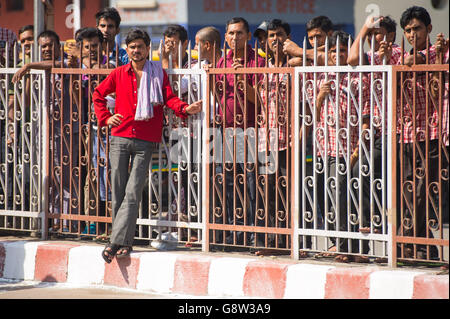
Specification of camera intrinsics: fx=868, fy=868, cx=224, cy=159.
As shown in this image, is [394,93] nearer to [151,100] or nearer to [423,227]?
[423,227]

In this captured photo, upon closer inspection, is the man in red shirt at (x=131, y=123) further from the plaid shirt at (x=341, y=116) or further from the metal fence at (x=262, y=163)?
the plaid shirt at (x=341, y=116)

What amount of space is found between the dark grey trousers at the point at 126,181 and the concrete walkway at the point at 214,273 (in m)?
0.24

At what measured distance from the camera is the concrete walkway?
5.84m

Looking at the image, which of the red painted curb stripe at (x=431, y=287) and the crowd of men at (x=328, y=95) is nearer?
the red painted curb stripe at (x=431, y=287)

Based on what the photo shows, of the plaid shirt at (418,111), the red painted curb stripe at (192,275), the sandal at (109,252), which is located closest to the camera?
the plaid shirt at (418,111)

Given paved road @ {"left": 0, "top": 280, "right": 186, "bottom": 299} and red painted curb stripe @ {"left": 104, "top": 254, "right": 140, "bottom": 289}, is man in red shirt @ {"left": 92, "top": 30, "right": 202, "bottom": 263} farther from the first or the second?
paved road @ {"left": 0, "top": 280, "right": 186, "bottom": 299}

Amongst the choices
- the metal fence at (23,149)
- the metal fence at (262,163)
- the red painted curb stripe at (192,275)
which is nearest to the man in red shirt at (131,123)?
the metal fence at (262,163)

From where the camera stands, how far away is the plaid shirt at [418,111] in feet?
20.1

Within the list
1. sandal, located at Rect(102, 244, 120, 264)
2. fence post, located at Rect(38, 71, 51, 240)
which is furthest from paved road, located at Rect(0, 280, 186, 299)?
fence post, located at Rect(38, 71, 51, 240)

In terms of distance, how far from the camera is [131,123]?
6891 millimetres

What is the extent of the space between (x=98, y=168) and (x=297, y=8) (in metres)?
6.17

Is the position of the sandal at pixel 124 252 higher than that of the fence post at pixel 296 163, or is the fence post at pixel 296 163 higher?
the fence post at pixel 296 163

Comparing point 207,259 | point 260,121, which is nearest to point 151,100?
point 260,121

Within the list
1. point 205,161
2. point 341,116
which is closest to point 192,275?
point 205,161
